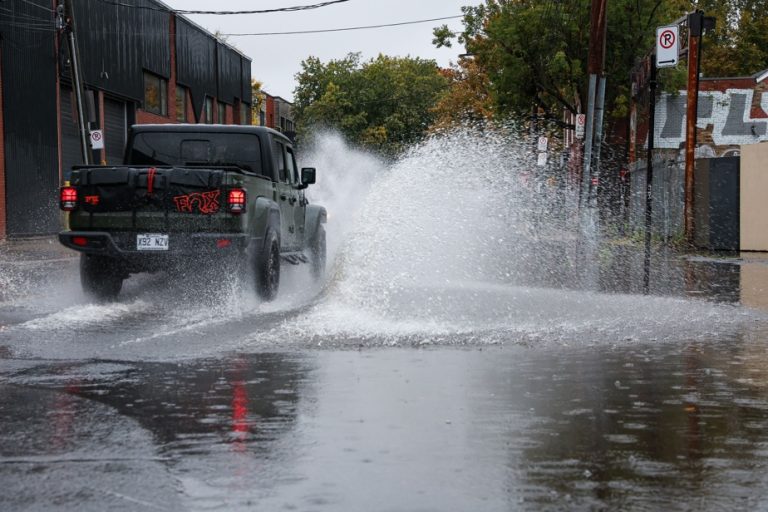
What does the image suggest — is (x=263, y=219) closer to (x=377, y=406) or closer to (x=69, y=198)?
(x=69, y=198)

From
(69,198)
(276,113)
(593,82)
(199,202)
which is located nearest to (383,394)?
(199,202)

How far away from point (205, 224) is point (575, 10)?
25827 mm

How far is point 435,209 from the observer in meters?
14.8

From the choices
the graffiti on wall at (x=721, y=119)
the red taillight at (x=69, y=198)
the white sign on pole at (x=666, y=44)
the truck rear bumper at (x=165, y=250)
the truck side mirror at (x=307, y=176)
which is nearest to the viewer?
the truck rear bumper at (x=165, y=250)

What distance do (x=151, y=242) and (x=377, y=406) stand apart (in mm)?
5950

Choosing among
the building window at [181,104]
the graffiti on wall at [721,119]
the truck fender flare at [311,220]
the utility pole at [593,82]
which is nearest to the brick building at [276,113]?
the building window at [181,104]

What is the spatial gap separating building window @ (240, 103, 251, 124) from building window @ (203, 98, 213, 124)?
5861 mm

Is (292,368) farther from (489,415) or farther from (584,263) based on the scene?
(584,263)

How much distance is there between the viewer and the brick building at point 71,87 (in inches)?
1238

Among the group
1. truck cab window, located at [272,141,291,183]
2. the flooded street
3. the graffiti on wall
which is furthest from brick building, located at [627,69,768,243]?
truck cab window, located at [272,141,291,183]

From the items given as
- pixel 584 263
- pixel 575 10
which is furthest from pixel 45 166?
pixel 584 263

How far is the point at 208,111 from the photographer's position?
5450cm

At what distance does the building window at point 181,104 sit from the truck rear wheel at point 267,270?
38093 millimetres

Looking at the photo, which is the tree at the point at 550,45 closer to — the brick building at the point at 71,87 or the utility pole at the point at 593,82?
the utility pole at the point at 593,82
